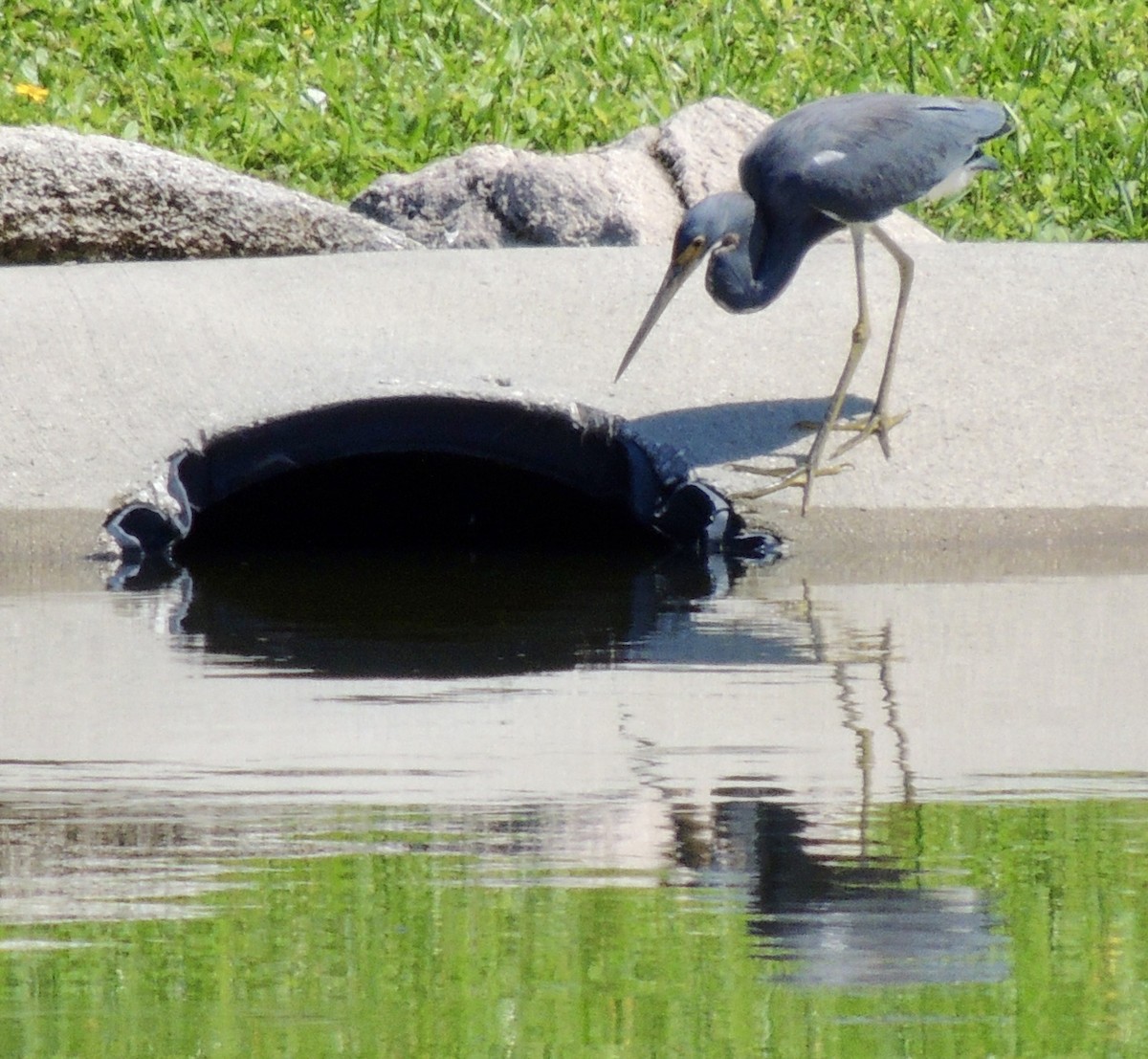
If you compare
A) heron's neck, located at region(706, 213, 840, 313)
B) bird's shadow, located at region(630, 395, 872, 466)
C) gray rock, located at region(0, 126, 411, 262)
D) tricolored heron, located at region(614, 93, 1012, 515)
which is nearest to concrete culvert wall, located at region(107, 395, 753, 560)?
bird's shadow, located at region(630, 395, 872, 466)

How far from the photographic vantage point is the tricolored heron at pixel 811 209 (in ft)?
23.2

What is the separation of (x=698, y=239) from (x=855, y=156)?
55 cm

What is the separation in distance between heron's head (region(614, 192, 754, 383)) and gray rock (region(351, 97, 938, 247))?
1828 millimetres

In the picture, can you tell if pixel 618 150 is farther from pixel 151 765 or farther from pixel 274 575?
pixel 151 765

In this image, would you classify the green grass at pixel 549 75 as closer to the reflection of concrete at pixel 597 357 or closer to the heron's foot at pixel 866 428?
the reflection of concrete at pixel 597 357

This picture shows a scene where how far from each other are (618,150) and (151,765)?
19.3 ft

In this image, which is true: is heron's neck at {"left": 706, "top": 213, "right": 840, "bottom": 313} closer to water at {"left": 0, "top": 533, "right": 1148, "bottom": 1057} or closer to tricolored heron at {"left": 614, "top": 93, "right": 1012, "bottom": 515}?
tricolored heron at {"left": 614, "top": 93, "right": 1012, "bottom": 515}

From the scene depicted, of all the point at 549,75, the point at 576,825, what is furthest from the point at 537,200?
the point at 576,825

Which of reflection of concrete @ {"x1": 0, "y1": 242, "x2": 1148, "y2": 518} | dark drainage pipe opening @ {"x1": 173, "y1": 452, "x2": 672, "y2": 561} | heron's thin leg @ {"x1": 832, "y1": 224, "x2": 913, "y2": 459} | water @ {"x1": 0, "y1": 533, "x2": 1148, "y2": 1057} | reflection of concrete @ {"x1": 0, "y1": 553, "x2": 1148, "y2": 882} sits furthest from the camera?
dark drainage pipe opening @ {"x1": 173, "y1": 452, "x2": 672, "y2": 561}

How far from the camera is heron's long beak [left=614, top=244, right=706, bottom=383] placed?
23.2 feet

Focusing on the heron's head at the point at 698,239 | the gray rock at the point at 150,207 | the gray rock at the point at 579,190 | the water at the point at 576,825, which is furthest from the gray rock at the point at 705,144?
the water at the point at 576,825

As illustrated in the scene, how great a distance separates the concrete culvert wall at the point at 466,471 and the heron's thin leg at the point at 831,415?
0.21 metres

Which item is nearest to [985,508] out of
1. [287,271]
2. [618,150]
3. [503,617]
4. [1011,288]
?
[1011,288]

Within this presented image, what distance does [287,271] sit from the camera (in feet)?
26.2
